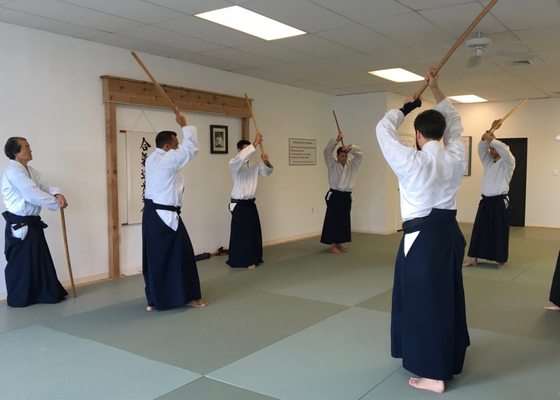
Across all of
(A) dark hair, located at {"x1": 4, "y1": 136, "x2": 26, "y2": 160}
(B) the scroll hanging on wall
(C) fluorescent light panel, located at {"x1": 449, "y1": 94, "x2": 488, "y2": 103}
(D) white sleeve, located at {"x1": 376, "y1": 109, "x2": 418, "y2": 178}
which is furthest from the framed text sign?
(D) white sleeve, located at {"x1": 376, "y1": 109, "x2": 418, "y2": 178}

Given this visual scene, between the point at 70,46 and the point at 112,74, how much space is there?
20.1 inches

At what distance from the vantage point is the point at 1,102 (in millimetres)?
4535

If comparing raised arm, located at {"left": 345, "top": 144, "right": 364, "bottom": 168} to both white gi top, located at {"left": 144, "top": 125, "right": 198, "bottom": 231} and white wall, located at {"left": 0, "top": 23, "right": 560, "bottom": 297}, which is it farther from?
white gi top, located at {"left": 144, "top": 125, "right": 198, "bottom": 231}

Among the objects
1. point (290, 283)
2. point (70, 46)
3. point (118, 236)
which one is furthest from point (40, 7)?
point (290, 283)

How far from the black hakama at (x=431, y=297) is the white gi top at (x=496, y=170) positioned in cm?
326

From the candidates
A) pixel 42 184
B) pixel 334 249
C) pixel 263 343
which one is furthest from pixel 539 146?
pixel 42 184

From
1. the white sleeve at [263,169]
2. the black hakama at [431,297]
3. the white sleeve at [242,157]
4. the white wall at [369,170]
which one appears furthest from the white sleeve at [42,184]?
the white wall at [369,170]

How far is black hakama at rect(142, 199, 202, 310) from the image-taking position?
4195 millimetres

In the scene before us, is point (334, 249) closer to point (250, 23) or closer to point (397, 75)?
point (397, 75)

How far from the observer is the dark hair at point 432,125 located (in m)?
2.73

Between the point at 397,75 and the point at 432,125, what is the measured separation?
4.94m

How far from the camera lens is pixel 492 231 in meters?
5.97

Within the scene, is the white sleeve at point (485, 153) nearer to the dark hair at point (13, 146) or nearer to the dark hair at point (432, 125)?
the dark hair at point (432, 125)

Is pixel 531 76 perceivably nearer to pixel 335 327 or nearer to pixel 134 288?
pixel 335 327
